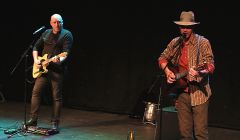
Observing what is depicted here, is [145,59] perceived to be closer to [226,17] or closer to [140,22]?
[140,22]

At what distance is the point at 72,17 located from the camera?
9008mm

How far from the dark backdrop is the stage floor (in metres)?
0.37

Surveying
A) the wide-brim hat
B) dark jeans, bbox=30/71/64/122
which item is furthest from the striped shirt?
dark jeans, bbox=30/71/64/122

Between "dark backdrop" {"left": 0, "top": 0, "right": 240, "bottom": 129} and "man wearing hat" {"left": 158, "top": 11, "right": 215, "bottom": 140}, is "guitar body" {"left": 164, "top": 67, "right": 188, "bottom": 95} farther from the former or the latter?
"dark backdrop" {"left": 0, "top": 0, "right": 240, "bottom": 129}

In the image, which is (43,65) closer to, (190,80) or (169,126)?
(169,126)

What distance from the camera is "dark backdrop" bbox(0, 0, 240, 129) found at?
7414 mm

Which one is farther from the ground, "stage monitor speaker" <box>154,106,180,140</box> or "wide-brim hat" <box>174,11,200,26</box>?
"wide-brim hat" <box>174,11,200,26</box>

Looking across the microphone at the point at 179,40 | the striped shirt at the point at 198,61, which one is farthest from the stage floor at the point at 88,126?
the microphone at the point at 179,40

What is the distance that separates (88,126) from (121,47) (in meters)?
1.90

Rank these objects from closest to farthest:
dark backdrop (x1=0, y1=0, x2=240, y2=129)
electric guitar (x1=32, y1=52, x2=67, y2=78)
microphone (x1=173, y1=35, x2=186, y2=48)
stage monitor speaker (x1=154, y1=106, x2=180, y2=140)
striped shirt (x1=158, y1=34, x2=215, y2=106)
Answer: striped shirt (x1=158, y1=34, x2=215, y2=106), microphone (x1=173, y1=35, x2=186, y2=48), stage monitor speaker (x1=154, y1=106, x2=180, y2=140), electric guitar (x1=32, y1=52, x2=67, y2=78), dark backdrop (x1=0, y1=0, x2=240, y2=129)

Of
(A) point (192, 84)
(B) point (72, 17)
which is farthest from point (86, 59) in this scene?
(A) point (192, 84)

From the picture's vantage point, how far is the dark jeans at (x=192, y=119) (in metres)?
4.60

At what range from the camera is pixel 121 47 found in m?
8.51

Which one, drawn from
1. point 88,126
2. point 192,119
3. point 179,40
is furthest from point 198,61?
point 88,126
